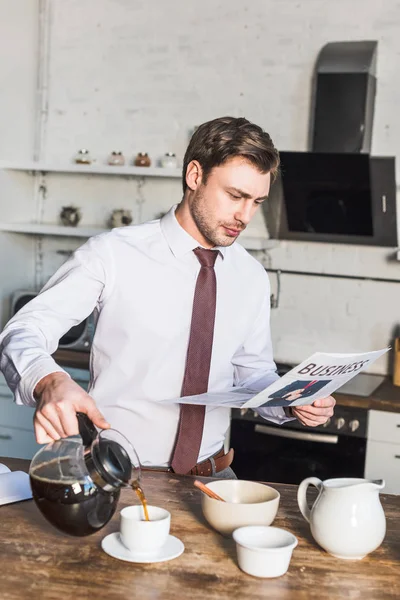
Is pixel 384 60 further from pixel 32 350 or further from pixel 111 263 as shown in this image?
pixel 32 350

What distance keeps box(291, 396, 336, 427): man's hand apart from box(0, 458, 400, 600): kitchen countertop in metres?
0.43

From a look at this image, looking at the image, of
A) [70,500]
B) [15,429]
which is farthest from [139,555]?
[15,429]

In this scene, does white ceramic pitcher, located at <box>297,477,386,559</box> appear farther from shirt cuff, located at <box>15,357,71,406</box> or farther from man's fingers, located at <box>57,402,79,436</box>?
shirt cuff, located at <box>15,357,71,406</box>

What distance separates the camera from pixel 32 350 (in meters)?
1.84

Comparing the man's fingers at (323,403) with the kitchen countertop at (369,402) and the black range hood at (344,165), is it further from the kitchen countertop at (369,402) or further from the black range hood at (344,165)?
the black range hood at (344,165)

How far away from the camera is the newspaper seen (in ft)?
5.65

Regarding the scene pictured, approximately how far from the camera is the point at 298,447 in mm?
3697

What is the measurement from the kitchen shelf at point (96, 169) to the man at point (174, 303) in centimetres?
175

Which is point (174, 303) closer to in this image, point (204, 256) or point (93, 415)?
point (204, 256)

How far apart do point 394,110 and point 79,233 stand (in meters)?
1.72

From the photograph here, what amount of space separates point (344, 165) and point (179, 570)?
110 inches

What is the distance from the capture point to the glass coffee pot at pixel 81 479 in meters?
1.44

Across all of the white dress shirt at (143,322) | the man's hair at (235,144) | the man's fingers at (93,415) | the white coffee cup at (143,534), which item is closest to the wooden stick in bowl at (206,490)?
the white coffee cup at (143,534)

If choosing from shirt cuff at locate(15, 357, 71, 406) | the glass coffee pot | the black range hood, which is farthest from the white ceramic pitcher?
the black range hood
